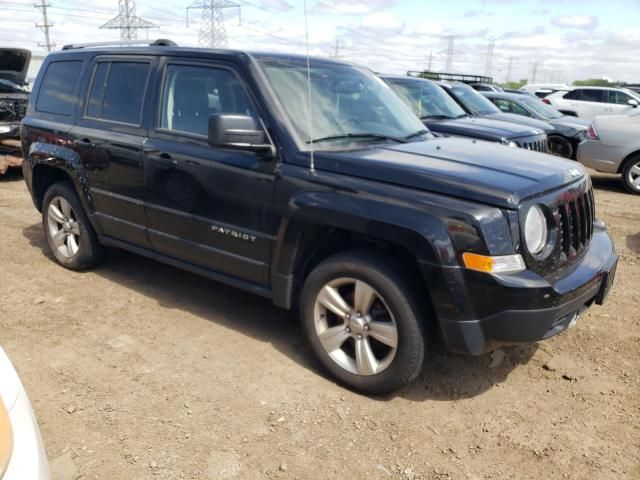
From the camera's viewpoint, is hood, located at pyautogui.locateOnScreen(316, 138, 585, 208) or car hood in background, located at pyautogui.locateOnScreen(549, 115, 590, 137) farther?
car hood in background, located at pyautogui.locateOnScreen(549, 115, 590, 137)

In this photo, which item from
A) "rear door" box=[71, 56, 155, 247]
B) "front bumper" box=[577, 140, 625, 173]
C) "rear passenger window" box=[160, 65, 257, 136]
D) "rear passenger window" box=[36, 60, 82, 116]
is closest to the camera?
"rear passenger window" box=[160, 65, 257, 136]

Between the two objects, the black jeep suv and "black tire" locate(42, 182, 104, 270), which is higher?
the black jeep suv

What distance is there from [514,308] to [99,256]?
3.76 m

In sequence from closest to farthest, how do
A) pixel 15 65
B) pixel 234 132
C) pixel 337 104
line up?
pixel 234 132, pixel 337 104, pixel 15 65

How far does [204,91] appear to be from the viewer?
12.9 ft

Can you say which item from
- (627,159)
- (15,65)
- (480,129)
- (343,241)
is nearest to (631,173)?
(627,159)

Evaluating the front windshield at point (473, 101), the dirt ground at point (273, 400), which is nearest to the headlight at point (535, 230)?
the dirt ground at point (273, 400)

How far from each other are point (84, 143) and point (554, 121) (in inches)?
426

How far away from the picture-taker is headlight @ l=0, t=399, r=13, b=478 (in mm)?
1705

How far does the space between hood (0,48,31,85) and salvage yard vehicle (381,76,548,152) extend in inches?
286

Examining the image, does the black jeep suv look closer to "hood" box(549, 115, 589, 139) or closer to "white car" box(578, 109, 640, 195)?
"white car" box(578, 109, 640, 195)

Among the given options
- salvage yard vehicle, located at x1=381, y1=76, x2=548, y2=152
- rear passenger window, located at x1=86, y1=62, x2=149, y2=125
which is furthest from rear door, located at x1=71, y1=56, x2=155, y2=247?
salvage yard vehicle, located at x1=381, y1=76, x2=548, y2=152

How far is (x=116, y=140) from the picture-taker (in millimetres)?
4371

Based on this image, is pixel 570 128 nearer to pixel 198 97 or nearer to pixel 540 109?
pixel 540 109
